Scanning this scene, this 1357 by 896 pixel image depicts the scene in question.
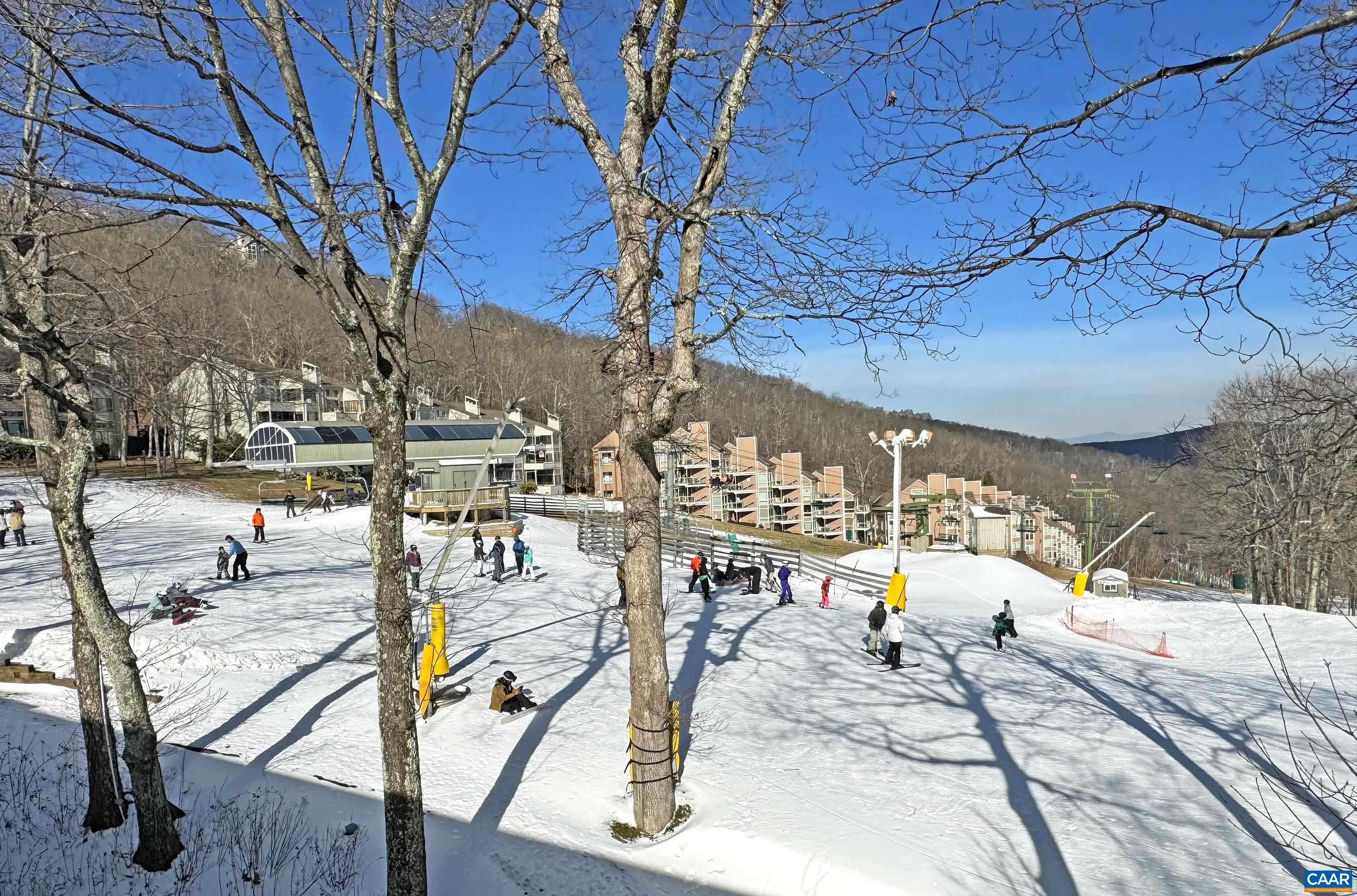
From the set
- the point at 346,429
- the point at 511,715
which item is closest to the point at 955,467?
the point at 346,429

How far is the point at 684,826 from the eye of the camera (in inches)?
269

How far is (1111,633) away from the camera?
2041cm

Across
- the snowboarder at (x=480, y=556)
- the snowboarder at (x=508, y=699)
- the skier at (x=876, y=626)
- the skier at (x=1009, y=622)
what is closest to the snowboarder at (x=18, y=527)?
the snowboarder at (x=480, y=556)

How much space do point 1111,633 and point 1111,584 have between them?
9.53 metres

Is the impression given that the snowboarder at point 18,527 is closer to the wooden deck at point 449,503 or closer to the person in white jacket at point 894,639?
the wooden deck at point 449,503

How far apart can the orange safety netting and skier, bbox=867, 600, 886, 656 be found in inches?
340

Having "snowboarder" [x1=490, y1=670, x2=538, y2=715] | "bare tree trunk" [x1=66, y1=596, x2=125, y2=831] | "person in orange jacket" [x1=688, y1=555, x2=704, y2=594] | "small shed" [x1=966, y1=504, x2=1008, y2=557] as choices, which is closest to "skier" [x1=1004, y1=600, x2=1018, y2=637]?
"person in orange jacket" [x1=688, y1=555, x2=704, y2=594]

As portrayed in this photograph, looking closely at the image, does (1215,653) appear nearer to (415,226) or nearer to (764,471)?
(415,226)

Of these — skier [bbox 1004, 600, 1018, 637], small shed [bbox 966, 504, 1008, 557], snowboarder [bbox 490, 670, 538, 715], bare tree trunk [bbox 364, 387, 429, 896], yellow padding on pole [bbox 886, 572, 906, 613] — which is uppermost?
bare tree trunk [bbox 364, 387, 429, 896]

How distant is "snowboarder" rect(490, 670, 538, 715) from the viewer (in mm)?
9648

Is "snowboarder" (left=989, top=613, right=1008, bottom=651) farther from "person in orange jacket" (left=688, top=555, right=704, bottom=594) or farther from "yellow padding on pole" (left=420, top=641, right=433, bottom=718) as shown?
"yellow padding on pole" (left=420, top=641, right=433, bottom=718)

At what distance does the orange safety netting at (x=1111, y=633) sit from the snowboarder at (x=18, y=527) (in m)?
30.1

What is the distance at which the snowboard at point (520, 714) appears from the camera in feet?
30.9

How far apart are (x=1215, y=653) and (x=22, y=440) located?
22.6 meters
